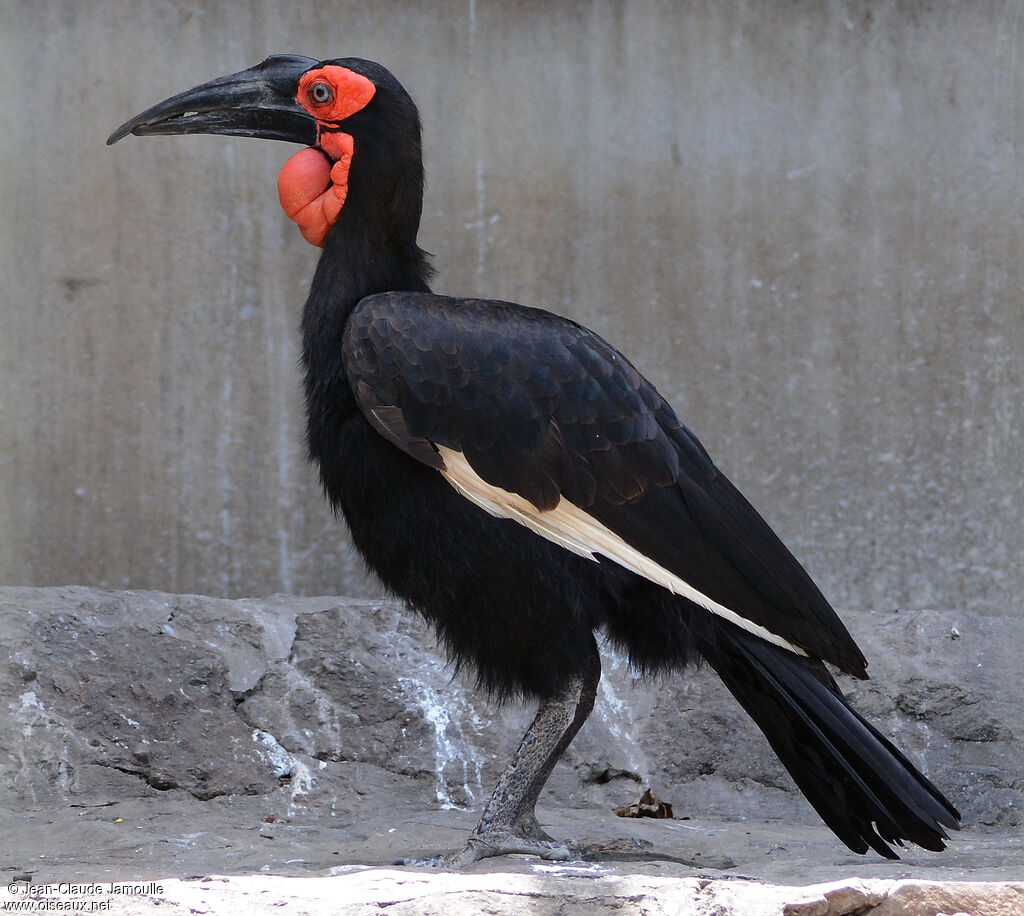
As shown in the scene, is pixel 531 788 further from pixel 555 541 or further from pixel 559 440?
pixel 559 440

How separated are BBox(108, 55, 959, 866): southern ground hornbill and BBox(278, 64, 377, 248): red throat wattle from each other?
13.0 inches

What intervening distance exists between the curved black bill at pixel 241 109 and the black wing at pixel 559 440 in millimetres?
634

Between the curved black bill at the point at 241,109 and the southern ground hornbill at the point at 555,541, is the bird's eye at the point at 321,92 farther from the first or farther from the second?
the southern ground hornbill at the point at 555,541

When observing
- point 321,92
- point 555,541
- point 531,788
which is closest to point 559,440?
point 555,541

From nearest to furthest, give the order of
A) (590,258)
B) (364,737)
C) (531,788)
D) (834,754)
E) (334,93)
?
1. (834,754)
2. (531,788)
3. (334,93)
4. (364,737)
5. (590,258)

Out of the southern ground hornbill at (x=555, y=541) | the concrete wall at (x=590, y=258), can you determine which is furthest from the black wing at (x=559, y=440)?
the concrete wall at (x=590, y=258)

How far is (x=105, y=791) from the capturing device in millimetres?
3221

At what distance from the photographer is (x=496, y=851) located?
8.53 feet

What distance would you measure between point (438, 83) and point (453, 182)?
332 mm

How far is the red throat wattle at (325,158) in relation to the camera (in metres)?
2.98

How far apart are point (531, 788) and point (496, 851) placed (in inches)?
7.0

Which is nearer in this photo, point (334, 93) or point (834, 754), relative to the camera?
point (834, 754)

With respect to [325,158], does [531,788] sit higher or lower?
lower

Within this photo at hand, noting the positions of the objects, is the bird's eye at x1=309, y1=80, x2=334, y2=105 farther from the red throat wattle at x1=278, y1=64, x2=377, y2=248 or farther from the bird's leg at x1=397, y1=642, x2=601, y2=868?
the bird's leg at x1=397, y1=642, x2=601, y2=868
